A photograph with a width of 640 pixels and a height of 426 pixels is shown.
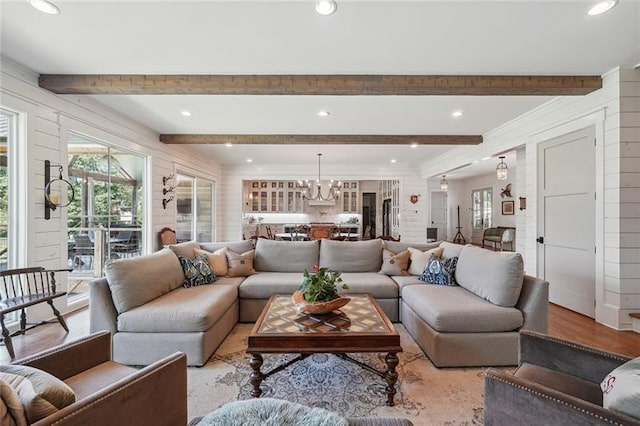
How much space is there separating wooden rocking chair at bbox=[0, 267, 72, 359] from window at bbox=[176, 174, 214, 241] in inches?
131

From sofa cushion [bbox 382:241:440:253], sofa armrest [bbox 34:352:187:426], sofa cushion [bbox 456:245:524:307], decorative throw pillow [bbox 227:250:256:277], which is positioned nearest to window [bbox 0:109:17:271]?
decorative throw pillow [bbox 227:250:256:277]

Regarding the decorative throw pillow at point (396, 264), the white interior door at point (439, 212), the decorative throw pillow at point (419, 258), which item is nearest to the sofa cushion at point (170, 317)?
the decorative throw pillow at point (396, 264)

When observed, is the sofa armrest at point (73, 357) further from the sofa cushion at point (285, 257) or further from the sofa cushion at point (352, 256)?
the sofa cushion at point (352, 256)

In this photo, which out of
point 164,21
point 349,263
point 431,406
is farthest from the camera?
point 349,263

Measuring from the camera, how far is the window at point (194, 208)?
6.81m

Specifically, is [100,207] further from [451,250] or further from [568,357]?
[568,357]

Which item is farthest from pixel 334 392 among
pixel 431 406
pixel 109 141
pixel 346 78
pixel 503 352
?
pixel 109 141

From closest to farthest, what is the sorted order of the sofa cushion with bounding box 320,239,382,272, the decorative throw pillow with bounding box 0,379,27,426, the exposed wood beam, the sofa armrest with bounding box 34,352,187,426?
the decorative throw pillow with bounding box 0,379,27,426
the sofa armrest with bounding box 34,352,187,426
the sofa cushion with bounding box 320,239,382,272
the exposed wood beam

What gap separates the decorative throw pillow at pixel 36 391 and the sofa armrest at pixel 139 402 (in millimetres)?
51

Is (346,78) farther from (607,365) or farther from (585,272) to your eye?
(585,272)

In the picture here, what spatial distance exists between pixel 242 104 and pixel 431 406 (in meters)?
3.98

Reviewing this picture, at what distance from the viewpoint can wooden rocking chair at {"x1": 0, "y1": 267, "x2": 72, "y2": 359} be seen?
8.89 ft

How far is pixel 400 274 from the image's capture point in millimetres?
3715

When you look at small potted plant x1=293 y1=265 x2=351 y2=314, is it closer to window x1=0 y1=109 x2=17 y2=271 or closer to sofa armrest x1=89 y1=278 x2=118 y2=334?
sofa armrest x1=89 y1=278 x2=118 y2=334
